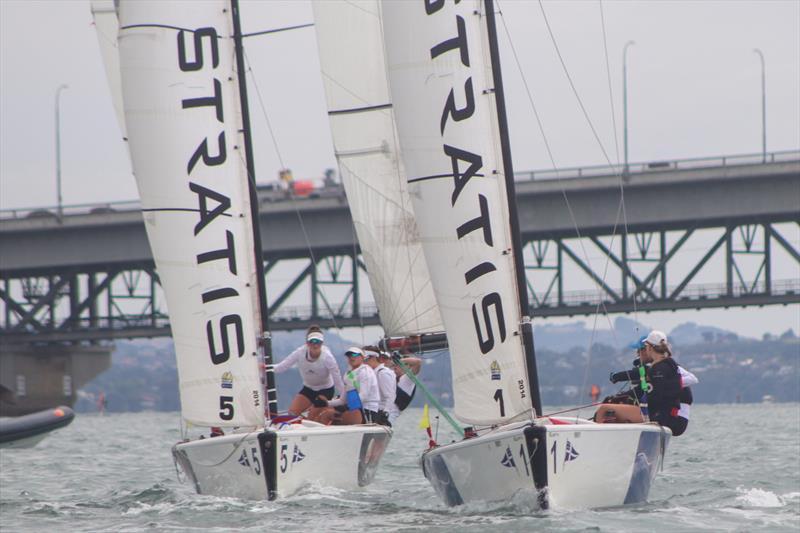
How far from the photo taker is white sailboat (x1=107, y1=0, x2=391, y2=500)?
2136 centimetres

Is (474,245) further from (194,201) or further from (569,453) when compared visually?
(194,201)

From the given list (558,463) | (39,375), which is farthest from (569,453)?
(39,375)

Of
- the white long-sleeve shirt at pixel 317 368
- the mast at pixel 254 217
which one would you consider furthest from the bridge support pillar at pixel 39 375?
the white long-sleeve shirt at pixel 317 368

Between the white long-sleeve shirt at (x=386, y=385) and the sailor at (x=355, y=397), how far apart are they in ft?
2.03

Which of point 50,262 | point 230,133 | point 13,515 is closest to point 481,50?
point 230,133

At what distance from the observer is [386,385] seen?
24.5 m

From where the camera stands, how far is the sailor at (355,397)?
23016 millimetres

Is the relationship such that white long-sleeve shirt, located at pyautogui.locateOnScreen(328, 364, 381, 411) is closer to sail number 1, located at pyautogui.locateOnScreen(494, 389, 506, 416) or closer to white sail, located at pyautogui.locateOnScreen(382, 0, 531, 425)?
white sail, located at pyautogui.locateOnScreen(382, 0, 531, 425)

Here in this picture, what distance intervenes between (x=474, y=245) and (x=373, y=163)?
8354 mm

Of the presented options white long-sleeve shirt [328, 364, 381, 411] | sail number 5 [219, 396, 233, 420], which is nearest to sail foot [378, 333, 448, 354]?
white long-sleeve shirt [328, 364, 381, 411]

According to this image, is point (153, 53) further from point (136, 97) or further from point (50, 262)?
point (50, 262)

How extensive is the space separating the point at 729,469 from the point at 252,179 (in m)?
10.5

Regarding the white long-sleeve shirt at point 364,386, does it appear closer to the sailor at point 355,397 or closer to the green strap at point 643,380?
the sailor at point 355,397

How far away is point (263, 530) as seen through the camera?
1780cm
